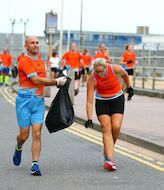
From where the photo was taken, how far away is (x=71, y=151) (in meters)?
11.6

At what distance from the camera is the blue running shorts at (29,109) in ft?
29.9

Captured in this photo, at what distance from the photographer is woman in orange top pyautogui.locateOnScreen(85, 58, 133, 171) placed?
9719 mm

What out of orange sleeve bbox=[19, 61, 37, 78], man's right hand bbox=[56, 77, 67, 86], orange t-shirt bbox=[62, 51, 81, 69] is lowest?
orange t-shirt bbox=[62, 51, 81, 69]

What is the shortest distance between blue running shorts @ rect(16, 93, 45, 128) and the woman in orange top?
0.88m

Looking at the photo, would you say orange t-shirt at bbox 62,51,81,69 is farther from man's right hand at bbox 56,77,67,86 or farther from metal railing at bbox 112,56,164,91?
man's right hand at bbox 56,77,67,86

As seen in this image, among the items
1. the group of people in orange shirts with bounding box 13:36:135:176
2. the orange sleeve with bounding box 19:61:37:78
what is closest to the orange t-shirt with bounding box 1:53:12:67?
the group of people in orange shirts with bounding box 13:36:135:176

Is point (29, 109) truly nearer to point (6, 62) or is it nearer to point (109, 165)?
point (109, 165)

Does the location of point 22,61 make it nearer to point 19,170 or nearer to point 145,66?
point 19,170

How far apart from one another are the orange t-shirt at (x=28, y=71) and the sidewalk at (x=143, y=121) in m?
3.04

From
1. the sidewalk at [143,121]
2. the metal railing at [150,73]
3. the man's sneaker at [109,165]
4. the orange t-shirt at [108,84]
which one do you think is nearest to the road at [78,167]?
the man's sneaker at [109,165]

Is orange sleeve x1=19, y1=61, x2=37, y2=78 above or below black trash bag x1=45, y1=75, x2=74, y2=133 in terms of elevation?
above

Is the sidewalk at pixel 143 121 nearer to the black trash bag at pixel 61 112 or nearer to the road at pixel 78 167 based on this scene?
the road at pixel 78 167

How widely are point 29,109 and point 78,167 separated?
1.20 metres

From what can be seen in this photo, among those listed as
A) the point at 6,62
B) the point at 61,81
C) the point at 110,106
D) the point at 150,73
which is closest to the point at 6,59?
the point at 6,62
